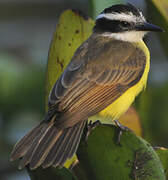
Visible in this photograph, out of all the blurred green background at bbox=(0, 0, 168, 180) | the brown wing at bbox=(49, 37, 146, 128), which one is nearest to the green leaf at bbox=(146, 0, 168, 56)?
the blurred green background at bbox=(0, 0, 168, 180)

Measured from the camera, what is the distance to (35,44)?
651 cm

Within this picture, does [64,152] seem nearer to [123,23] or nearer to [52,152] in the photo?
[52,152]

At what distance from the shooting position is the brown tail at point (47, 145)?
92.9 inches

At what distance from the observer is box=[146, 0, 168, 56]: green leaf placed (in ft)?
8.89

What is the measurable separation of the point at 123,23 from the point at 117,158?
1605 millimetres

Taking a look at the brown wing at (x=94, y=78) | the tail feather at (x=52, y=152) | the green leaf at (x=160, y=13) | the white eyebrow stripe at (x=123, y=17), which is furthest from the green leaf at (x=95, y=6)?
the white eyebrow stripe at (x=123, y=17)

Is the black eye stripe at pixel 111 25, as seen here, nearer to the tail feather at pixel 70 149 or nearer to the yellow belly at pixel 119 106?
the yellow belly at pixel 119 106

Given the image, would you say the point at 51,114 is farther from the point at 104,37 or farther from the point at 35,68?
the point at 35,68

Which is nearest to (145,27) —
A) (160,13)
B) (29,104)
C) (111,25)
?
(111,25)

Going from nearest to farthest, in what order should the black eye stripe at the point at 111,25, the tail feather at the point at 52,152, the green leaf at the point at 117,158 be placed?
the green leaf at the point at 117,158
the tail feather at the point at 52,152
the black eye stripe at the point at 111,25

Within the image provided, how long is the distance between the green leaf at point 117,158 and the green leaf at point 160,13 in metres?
0.71

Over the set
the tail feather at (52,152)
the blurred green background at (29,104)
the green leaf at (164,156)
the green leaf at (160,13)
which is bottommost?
the blurred green background at (29,104)

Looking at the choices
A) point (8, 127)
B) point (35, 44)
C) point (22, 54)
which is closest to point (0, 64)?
point (8, 127)

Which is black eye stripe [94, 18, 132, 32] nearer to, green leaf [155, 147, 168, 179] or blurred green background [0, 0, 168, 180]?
blurred green background [0, 0, 168, 180]
